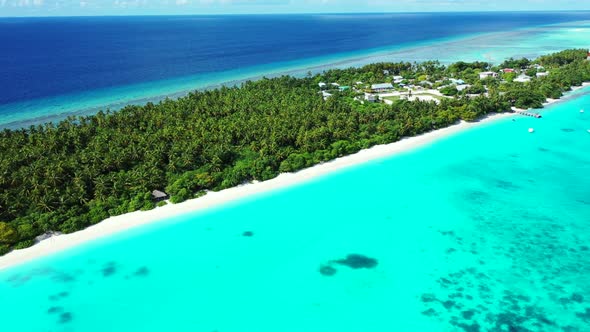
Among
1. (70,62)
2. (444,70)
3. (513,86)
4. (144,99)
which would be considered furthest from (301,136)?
(70,62)

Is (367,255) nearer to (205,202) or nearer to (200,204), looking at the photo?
(205,202)

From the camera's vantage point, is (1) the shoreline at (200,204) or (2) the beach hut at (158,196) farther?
(2) the beach hut at (158,196)

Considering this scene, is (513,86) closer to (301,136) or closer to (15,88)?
(301,136)

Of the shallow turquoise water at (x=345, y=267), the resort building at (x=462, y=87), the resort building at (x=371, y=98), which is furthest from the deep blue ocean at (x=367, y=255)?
the resort building at (x=462, y=87)

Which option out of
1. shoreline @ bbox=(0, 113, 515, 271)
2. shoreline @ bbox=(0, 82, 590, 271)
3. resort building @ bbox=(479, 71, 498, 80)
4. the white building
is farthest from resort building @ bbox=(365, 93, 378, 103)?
the white building

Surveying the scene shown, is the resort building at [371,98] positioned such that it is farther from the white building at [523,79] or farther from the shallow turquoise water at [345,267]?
the white building at [523,79]

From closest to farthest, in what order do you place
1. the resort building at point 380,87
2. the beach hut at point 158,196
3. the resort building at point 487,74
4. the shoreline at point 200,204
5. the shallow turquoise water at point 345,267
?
the shallow turquoise water at point 345,267 < the shoreline at point 200,204 < the beach hut at point 158,196 < the resort building at point 380,87 < the resort building at point 487,74
